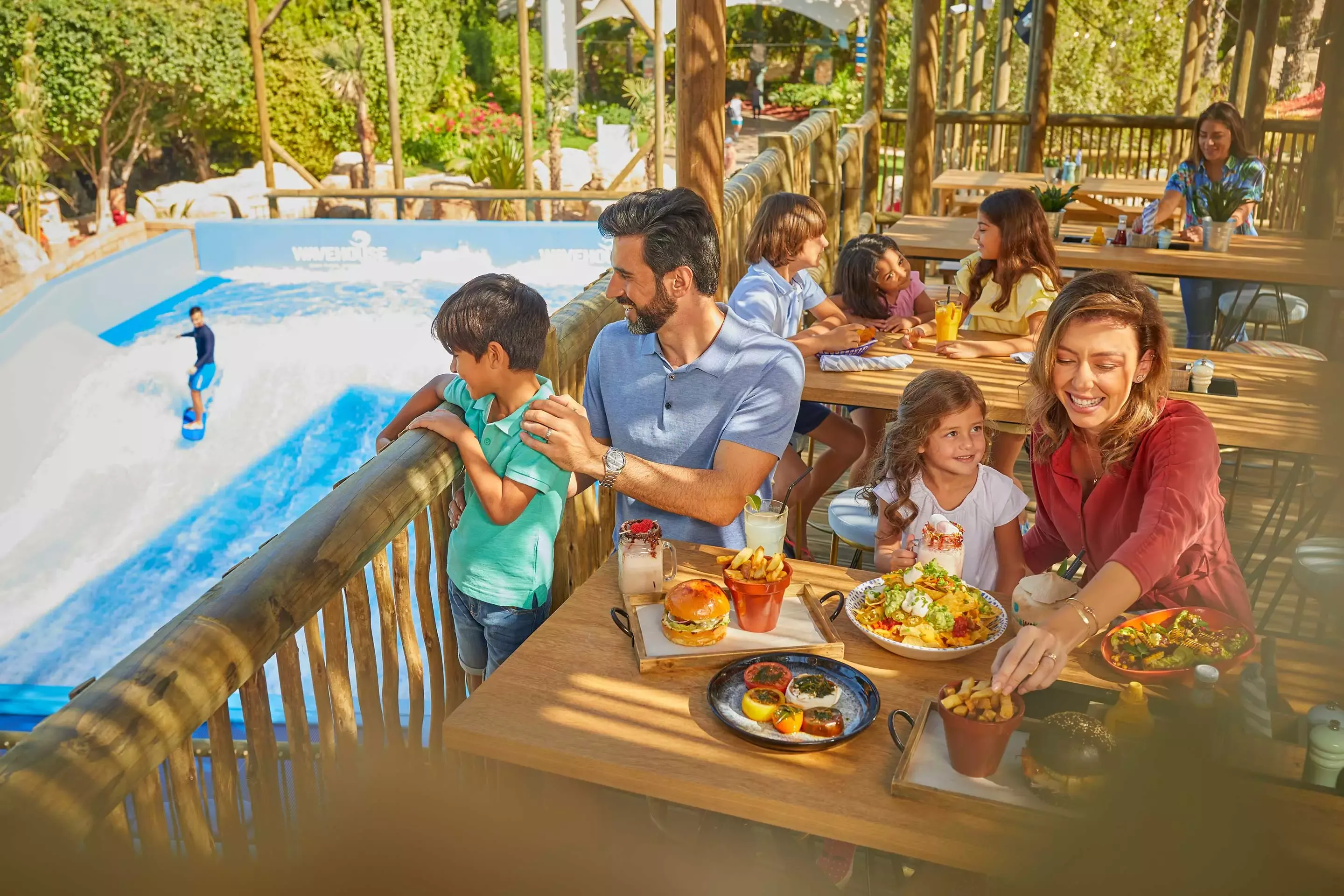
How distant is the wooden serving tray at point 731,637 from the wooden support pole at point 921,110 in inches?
284

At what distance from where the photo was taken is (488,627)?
2576 mm

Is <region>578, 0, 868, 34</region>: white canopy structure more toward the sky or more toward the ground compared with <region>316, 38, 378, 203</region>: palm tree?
more toward the sky

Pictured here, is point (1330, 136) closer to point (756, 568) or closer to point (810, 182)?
point (756, 568)

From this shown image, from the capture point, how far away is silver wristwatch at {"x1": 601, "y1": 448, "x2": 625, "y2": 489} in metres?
2.40

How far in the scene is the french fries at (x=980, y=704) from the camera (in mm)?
1563

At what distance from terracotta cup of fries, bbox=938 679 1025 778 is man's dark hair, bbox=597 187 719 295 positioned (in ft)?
4.51

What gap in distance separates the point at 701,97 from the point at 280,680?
3.46m

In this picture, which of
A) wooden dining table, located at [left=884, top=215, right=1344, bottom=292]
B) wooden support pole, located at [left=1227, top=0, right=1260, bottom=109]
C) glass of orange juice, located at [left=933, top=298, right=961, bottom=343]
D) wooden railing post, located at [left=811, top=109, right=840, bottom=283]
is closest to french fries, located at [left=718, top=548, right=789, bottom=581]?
glass of orange juice, located at [left=933, top=298, right=961, bottom=343]

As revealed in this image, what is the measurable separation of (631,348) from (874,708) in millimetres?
1279

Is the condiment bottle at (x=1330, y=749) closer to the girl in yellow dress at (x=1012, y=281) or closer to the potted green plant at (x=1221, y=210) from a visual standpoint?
the girl in yellow dress at (x=1012, y=281)

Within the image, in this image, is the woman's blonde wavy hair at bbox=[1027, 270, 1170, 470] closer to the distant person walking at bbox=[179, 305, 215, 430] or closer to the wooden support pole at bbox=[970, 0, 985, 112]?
the wooden support pole at bbox=[970, 0, 985, 112]

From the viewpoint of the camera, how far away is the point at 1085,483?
235cm

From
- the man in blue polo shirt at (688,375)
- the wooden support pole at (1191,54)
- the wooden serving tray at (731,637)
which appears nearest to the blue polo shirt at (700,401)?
the man in blue polo shirt at (688,375)

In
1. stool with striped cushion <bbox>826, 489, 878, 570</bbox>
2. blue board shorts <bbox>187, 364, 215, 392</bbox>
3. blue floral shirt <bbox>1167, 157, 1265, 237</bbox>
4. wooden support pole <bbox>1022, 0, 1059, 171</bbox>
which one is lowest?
blue board shorts <bbox>187, 364, 215, 392</bbox>
